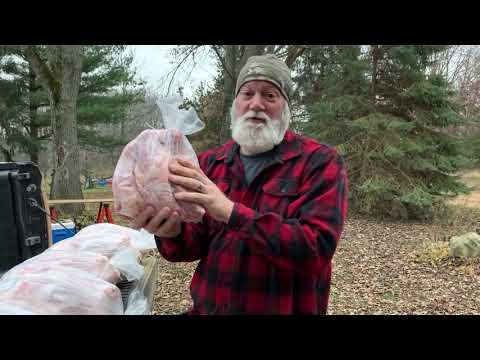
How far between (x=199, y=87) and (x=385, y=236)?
7759 mm

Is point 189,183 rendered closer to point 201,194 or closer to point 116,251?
point 201,194

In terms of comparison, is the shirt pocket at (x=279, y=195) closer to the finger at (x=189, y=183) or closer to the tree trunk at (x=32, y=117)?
the finger at (x=189, y=183)

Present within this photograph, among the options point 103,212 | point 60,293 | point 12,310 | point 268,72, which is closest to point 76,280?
point 60,293

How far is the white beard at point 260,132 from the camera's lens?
1.75 metres

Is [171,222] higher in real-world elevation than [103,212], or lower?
higher

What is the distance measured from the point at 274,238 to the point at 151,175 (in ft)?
1.79

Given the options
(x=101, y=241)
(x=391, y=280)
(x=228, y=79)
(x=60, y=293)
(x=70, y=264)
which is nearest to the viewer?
(x=60, y=293)

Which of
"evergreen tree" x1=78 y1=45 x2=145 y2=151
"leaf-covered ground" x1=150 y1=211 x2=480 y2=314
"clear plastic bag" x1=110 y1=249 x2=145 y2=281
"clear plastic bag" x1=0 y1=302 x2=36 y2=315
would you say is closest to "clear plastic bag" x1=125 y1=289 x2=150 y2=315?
"clear plastic bag" x1=110 y1=249 x2=145 y2=281

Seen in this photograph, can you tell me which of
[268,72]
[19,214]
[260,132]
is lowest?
[19,214]

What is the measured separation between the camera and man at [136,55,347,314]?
135 centimetres

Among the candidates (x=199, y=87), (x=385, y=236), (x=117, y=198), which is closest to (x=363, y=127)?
→ (x=385, y=236)

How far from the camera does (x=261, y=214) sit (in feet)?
4.49

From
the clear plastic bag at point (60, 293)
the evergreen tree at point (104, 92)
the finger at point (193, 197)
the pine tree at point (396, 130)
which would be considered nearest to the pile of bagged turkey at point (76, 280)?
the clear plastic bag at point (60, 293)

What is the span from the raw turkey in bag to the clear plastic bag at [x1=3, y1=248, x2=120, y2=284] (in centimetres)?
128
